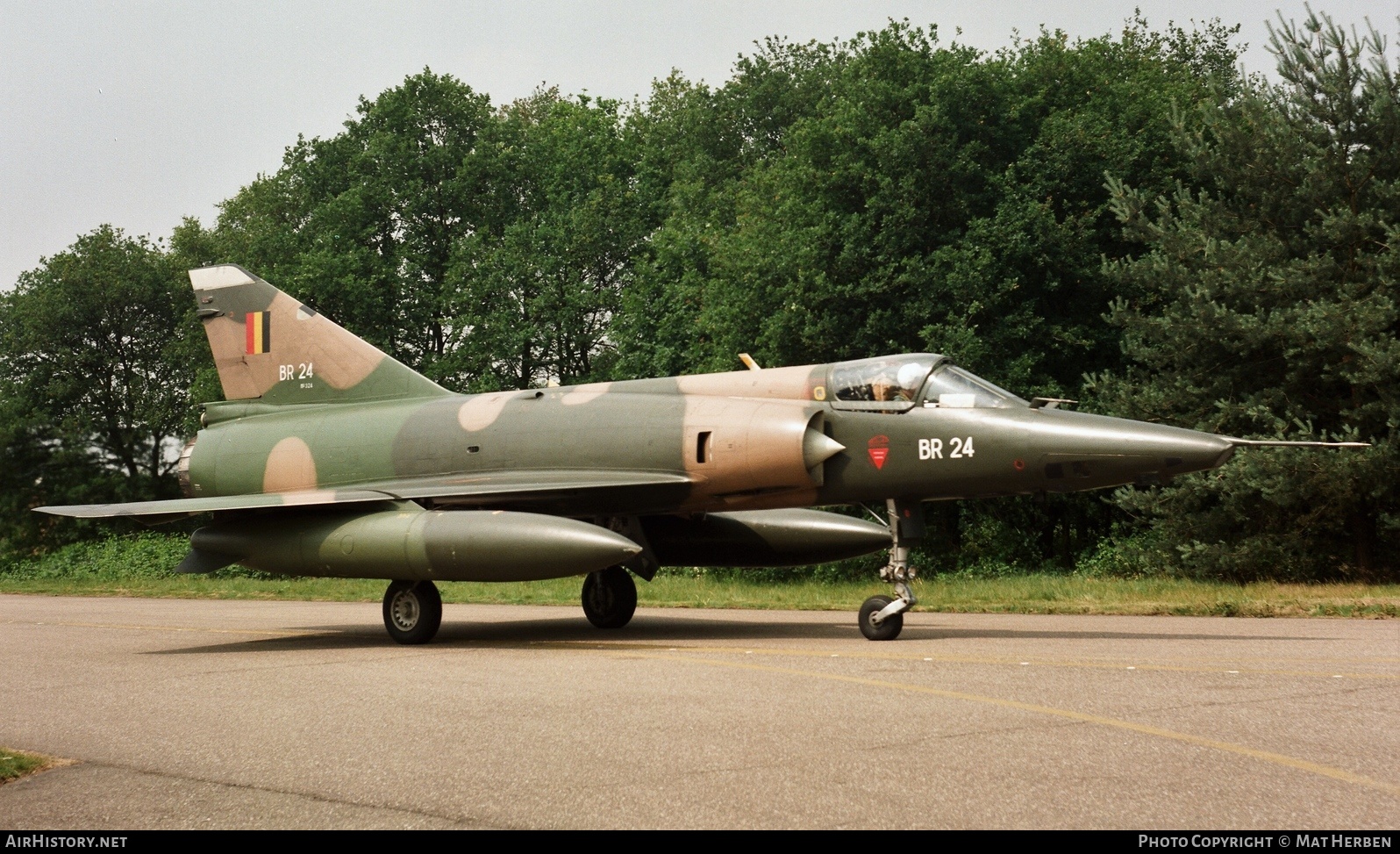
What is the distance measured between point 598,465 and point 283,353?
5.70 m

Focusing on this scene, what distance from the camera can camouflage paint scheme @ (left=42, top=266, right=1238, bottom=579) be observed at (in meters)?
12.5

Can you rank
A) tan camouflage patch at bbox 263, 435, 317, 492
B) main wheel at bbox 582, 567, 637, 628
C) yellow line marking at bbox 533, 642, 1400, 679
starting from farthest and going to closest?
tan camouflage patch at bbox 263, 435, 317, 492
main wheel at bbox 582, 567, 637, 628
yellow line marking at bbox 533, 642, 1400, 679

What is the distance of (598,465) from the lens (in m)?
14.1

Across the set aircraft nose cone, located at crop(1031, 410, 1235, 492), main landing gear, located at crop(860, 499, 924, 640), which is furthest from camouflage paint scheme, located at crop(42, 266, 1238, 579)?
main landing gear, located at crop(860, 499, 924, 640)

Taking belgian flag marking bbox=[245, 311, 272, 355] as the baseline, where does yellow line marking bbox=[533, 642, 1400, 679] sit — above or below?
below

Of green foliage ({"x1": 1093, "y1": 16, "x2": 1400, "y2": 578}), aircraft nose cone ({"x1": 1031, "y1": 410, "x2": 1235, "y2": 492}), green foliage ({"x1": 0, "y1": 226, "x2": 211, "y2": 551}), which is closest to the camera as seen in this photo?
aircraft nose cone ({"x1": 1031, "y1": 410, "x2": 1235, "y2": 492})

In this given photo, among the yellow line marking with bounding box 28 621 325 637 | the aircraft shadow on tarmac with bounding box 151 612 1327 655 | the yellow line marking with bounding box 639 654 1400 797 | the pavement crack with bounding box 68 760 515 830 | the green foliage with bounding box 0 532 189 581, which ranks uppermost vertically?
the pavement crack with bounding box 68 760 515 830

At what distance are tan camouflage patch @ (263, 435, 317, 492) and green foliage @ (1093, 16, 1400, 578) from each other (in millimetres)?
15904

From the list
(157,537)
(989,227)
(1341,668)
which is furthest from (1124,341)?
(157,537)

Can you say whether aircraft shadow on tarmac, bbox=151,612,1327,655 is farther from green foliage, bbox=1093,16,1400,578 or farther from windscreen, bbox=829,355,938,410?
green foliage, bbox=1093,16,1400,578

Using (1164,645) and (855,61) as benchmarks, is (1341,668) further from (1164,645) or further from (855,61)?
(855,61)

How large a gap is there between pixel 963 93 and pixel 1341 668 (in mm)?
24752

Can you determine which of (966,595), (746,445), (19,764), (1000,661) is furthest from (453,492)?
(966,595)

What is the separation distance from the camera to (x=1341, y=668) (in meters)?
9.31
